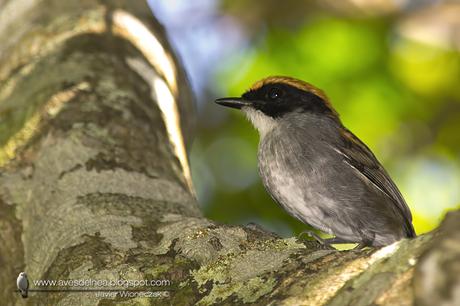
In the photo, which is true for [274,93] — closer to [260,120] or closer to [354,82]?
[260,120]

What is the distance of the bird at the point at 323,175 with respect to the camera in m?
5.03

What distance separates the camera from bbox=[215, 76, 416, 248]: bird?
5027 millimetres

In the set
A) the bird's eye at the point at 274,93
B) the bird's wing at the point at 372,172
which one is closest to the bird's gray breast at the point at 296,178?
the bird's wing at the point at 372,172

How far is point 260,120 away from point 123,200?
7.78 ft

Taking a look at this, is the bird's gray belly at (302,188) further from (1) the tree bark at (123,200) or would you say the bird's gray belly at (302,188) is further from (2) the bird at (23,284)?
(2) the bird at (23,284)

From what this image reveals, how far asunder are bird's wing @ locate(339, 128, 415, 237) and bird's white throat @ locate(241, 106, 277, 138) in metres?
0.66

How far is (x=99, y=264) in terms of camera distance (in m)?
3.29

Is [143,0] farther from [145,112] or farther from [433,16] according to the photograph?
[433,16]

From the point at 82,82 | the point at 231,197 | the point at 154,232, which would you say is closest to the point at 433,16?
the point at 231,197

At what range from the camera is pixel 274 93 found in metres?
6.14

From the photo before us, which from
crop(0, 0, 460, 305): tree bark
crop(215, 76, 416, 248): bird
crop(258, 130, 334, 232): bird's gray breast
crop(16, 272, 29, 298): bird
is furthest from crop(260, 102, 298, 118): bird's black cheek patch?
crop(16, 272, 29, 298): bird

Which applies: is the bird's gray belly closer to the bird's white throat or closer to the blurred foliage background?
the bird's white throat

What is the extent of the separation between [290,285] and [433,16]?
22.7ft

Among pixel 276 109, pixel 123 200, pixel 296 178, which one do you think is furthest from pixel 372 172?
pixel 123 200
